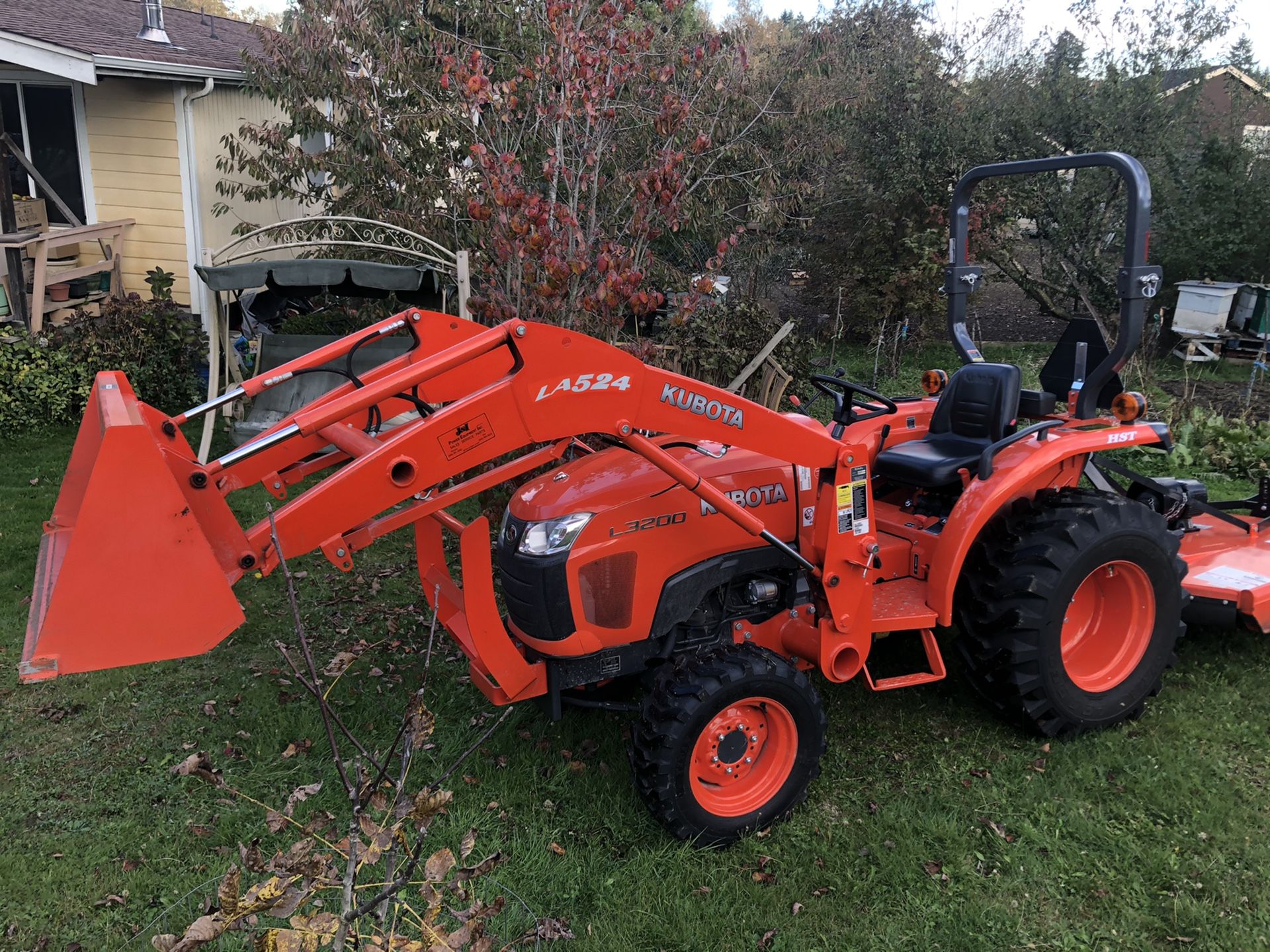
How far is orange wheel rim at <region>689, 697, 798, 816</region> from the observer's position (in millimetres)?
3496

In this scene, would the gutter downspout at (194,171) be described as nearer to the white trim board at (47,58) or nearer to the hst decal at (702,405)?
the white trim board at (47,58)

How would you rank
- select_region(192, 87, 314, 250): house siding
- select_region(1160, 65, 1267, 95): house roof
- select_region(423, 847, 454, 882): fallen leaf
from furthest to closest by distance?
1. select_region(1160, 65, 1267, 95): house roof
2. select_region(192, 87, 314, 250): house siding
3. select_region(423, 847, 454, 882): fallen leaf

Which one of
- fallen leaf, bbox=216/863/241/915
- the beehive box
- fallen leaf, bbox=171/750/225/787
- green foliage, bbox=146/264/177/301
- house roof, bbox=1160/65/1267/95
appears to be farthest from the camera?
house roof, bbox=1160/65/1267/95

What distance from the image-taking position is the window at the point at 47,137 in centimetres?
1040

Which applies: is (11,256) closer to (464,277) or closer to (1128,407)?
(464,277)

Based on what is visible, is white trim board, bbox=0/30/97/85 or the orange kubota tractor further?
white trim board, bbox=0/30/97/85

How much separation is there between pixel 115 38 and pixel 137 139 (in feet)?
3.82

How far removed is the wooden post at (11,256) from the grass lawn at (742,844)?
5.67 m

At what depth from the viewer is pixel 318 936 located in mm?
1885

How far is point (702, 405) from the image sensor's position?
10.7 feet

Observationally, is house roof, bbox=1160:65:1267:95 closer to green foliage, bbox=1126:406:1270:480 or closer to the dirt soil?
the dirt soil

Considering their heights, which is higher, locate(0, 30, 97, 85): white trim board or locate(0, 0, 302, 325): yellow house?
locate(0, 30, 97, 85): white trim board

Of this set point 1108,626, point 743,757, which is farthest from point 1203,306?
point 743,757

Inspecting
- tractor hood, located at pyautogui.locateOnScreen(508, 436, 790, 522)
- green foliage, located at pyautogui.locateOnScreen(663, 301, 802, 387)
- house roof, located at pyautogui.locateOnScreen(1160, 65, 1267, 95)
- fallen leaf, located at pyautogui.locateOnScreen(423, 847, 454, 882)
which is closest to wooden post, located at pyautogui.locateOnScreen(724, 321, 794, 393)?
green foliage, located at pyautogui.locateOnScreen(663, 301, 802, 387)
